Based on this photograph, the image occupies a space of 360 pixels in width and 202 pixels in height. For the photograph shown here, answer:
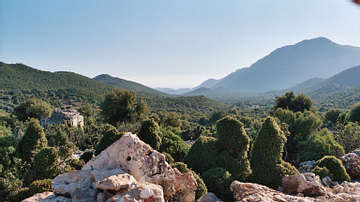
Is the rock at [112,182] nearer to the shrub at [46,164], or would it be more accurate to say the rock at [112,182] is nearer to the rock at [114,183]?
the rock at [114,183]

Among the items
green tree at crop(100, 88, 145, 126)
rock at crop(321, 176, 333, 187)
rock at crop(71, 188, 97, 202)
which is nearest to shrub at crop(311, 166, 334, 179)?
rock at crop(321, 176, 333, 187)

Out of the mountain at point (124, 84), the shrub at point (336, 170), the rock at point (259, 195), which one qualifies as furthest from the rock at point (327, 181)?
the mountain at point (124, 84)

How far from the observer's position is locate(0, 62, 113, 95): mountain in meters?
64.8

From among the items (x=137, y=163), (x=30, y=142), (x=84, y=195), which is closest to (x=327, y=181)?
(x=137, y=163)

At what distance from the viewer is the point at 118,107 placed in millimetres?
20516

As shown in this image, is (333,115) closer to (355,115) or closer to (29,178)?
(355,115)

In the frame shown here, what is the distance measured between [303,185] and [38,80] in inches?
3683

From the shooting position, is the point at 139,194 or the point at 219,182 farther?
the point at 219,182

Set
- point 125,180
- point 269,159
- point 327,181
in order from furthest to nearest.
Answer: point 327,181, point 269,159, point 125,180

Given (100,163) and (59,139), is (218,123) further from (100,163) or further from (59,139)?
(59,139)

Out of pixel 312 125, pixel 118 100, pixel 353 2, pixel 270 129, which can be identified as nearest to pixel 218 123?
pixel 270 129

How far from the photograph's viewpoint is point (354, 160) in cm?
852

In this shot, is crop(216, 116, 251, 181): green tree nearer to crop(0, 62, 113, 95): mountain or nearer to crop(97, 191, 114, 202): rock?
crop(97, 191, 114, 202): rock

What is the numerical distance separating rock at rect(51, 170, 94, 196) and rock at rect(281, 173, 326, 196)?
5.97 metres
